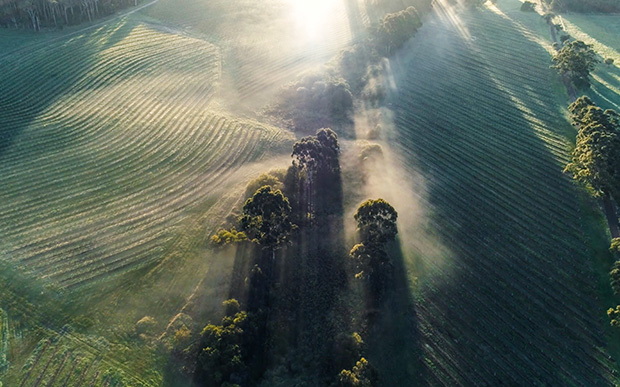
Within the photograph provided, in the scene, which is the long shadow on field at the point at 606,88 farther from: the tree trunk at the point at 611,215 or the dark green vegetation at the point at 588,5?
the dark green vegetation at the point at 588,5

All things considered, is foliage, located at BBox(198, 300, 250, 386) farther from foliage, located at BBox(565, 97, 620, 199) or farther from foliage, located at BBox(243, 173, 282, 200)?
foliage, located at BBox(565, 97, 620, 199)

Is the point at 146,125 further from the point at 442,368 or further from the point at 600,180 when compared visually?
the point at 600,180

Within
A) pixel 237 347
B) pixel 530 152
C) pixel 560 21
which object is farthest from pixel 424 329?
pixel 560 21

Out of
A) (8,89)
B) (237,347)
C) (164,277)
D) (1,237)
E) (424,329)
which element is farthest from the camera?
(8,89)

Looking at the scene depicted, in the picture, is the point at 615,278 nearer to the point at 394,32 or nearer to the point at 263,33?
the point at 394,32

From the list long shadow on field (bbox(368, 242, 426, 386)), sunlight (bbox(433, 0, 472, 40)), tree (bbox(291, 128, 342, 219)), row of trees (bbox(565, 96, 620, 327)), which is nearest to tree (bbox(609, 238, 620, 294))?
row of trees (bbox(565, 96, 620, 327))

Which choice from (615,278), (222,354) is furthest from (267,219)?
(615,278)
